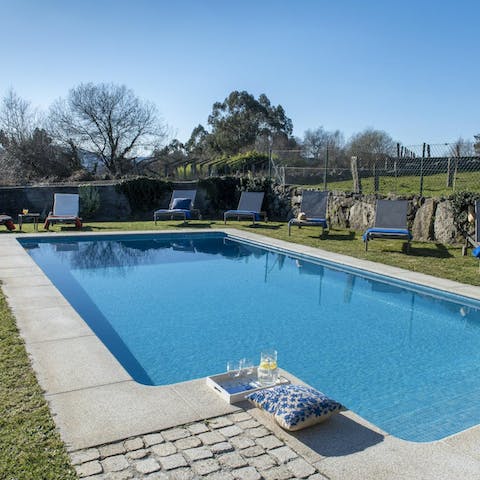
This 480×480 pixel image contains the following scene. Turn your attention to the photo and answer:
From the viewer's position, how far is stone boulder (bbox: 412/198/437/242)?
10211mm

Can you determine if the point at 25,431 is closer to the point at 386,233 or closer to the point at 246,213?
the point at 386,233

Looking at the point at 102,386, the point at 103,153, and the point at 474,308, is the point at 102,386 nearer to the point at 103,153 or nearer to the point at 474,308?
the point at 474,308

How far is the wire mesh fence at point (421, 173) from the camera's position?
10648 millimetres

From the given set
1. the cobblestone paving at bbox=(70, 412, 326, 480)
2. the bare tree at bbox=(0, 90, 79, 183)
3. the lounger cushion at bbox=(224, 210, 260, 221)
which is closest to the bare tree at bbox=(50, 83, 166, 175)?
the bare tree at bbox=(0, 90, 79, 183)

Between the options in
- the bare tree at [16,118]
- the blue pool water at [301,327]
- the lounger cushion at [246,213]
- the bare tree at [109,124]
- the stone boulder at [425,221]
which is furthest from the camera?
the bare tree at [109,124]

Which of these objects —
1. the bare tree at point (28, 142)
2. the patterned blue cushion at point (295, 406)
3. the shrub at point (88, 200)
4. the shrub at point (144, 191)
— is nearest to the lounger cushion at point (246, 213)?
the shrub at point (144, 191)

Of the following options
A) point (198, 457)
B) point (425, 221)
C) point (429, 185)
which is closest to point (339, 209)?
point (429, 185)

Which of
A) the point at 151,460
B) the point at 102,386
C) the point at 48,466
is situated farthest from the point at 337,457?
the point at 102,386

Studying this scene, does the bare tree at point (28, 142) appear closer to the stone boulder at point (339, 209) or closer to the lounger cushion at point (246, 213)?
the lounger cushion at point (246, 213)

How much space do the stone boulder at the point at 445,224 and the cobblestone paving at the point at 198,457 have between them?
8.25m

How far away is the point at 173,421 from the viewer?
275cm

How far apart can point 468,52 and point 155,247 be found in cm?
878

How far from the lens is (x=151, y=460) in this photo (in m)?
2.36

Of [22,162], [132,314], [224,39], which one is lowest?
[132,314]
